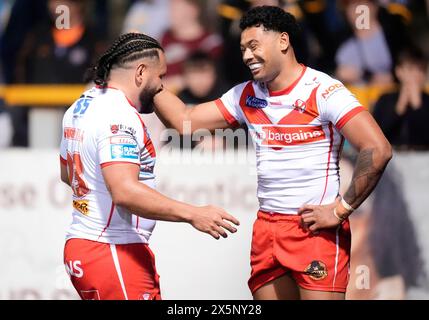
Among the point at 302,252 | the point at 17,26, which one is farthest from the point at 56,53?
the point at 302,252

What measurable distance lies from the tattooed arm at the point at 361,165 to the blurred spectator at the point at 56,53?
3.69m

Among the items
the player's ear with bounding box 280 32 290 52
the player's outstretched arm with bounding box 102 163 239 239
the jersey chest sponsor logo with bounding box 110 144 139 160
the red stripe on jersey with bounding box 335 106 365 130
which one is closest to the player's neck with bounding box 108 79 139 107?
the jersey chest sponsor logo with bounding box 110 144 139 160

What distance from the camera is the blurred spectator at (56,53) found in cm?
806

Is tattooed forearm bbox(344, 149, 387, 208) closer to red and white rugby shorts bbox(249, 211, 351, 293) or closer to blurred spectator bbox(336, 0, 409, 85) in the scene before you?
red and white rugby shorts bbox(249, 211, 351, 293)

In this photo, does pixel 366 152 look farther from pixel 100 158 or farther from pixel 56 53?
pixel 56 53

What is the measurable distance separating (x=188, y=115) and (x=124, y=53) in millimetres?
858

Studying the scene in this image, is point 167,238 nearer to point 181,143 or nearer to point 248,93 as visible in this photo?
point 181,143

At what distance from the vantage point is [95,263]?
15.5 feet

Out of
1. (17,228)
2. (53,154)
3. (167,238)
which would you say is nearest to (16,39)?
(53,154)

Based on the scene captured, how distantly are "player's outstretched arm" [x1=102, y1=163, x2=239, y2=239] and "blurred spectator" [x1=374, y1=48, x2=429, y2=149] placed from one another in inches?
139

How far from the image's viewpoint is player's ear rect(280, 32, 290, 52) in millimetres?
5164

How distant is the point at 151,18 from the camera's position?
26.1 ft

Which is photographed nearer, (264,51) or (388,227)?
(264,51)
